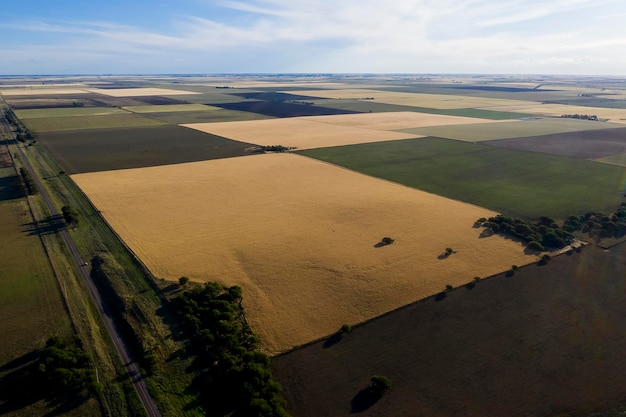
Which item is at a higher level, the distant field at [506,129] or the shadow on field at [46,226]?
the distant field at [506,129]

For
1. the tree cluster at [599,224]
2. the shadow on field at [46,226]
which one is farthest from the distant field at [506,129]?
the shadow on field at [46,226]

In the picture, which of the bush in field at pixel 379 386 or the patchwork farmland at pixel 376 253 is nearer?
the bush in field at pixel 379 386

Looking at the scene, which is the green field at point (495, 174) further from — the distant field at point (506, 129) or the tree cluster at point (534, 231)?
the distant field at point (506, 129)

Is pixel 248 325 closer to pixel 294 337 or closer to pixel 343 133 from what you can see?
pixel 294 337

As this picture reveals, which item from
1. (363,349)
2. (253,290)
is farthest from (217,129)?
(363,349)

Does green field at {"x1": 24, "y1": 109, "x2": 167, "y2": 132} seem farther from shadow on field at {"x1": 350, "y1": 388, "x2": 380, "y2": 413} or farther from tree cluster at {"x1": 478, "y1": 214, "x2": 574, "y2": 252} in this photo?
shadow on field at {"x1": 350, "y1": 388, "x2": 380, "y2": 413}

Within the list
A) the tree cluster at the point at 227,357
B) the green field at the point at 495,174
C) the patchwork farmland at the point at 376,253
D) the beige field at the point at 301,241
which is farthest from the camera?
the green field at the point at 495,174

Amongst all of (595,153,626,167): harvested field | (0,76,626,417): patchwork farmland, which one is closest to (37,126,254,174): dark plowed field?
(0,76,626,417): patchwork farmland
